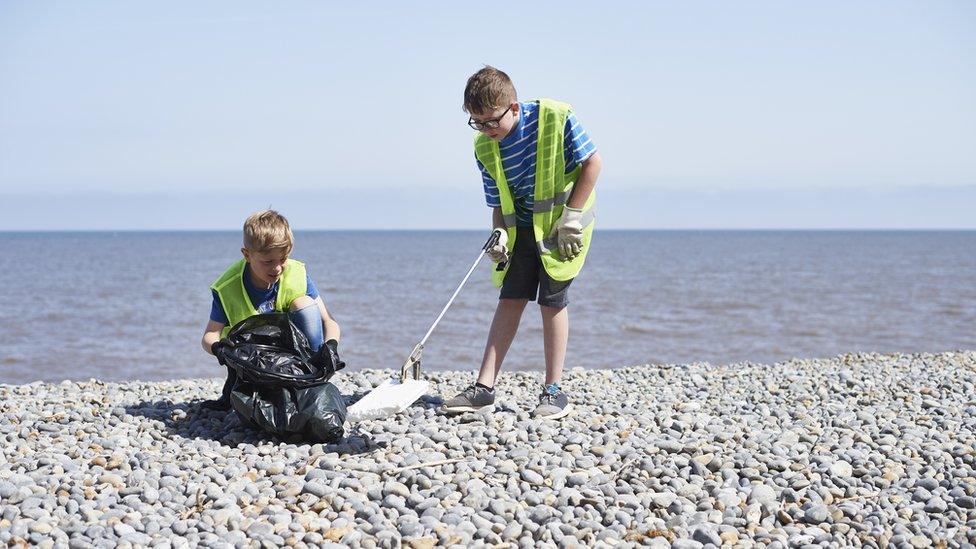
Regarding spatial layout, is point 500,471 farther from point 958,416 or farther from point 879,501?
point 958,416

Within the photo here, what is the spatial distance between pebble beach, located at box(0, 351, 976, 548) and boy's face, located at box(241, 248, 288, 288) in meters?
0.75

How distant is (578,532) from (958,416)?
9.26 feet

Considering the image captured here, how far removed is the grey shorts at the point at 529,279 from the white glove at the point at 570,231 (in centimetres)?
16

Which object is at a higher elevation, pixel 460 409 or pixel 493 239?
pixel 493 239

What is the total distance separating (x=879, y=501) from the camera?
3.47 m

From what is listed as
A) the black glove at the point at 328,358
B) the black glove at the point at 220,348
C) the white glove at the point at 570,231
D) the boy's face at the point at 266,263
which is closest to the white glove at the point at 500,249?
the white glove at the point at 570,231

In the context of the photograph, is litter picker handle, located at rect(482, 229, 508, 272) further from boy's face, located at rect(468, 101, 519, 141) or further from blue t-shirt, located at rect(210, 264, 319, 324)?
blue t-shirt, located at rect(210, 264, 319, 324)

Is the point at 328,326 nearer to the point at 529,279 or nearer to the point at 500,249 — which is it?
the point at 500,249

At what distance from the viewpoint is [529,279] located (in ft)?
15.5

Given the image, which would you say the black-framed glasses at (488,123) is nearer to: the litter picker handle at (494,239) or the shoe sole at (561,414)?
the litter picker handle at (494,239)

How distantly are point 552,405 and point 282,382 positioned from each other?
4.55ft

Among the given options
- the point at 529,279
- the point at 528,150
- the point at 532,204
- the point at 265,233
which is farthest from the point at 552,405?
the point at 265,233

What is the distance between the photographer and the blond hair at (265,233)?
3.96 m

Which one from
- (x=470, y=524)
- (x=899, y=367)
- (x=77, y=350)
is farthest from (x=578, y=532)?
(x=77, y=350)
